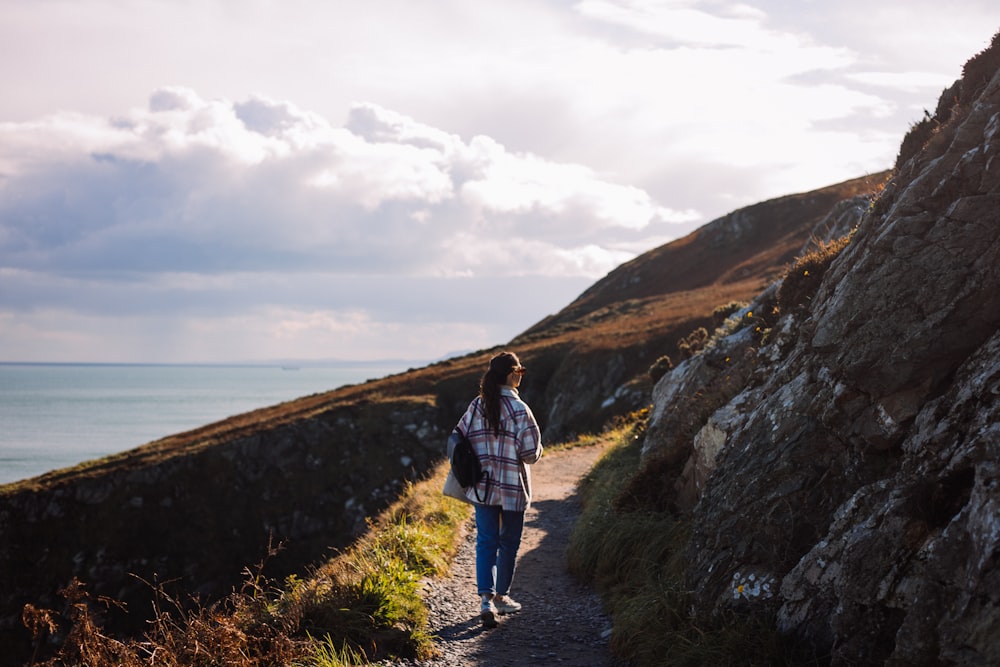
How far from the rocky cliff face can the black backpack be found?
236 centimetres

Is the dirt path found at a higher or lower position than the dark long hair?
lower

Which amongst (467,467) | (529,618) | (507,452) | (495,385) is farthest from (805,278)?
(529,618)

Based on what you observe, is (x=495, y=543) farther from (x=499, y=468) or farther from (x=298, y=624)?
→ (x=298, y=624)

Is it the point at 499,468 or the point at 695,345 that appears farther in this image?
the point at 695,345

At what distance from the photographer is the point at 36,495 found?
1678 inches

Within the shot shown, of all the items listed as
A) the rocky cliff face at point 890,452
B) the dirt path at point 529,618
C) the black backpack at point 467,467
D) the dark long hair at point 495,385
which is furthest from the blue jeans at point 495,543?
the rocky cliff face at point 890,452

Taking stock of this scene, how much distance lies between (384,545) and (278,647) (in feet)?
13.0

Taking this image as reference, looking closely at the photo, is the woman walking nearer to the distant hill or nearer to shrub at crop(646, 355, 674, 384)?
shrub at crop(646, 355, 674, 384)

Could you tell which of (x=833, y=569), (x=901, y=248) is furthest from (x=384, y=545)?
(x=901, y=248)

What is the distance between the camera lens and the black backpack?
832 cm

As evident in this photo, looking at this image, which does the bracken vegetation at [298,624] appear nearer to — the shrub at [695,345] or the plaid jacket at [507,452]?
the plaid jacket at [507,452]

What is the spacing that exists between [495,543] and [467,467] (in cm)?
96

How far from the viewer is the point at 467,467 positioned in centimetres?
833

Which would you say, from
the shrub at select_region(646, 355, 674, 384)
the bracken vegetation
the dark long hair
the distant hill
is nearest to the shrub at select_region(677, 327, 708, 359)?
the shrub at select_region(646, 355, 674, 384)
